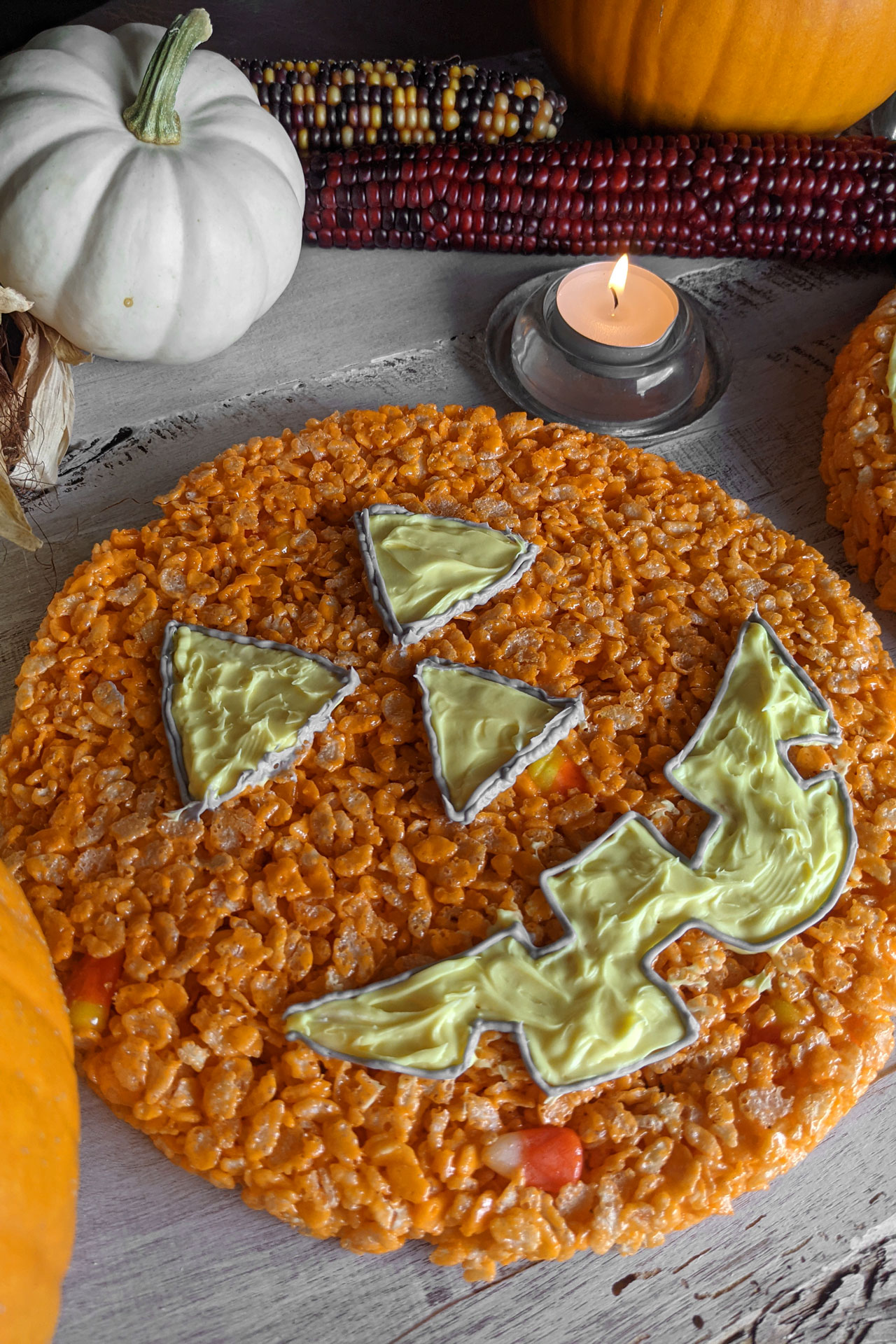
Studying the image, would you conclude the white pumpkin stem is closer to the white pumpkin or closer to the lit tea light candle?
the white pumpkin

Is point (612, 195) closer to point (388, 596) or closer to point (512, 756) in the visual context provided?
point (388, 596)

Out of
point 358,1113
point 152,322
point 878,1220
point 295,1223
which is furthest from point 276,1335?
point 152,322

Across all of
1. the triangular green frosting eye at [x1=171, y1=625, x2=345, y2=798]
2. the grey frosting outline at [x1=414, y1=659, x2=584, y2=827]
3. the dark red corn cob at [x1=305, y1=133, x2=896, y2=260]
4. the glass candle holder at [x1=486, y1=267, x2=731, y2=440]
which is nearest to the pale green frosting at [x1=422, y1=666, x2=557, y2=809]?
the grey frosting outline at [x1=414, y1=659, x2=584, y2=827]

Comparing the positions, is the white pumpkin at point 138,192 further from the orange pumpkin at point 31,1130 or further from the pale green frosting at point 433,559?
the orange pumpkin at point 31,1130

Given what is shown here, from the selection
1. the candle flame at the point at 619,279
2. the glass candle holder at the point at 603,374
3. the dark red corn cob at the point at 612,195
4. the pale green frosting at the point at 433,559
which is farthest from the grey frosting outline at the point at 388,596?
the dark red corn cob at the point at 612,195

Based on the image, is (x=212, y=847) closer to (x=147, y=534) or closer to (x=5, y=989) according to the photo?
(x=5, y=989)

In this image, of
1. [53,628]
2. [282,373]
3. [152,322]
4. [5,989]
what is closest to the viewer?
[5,989]
